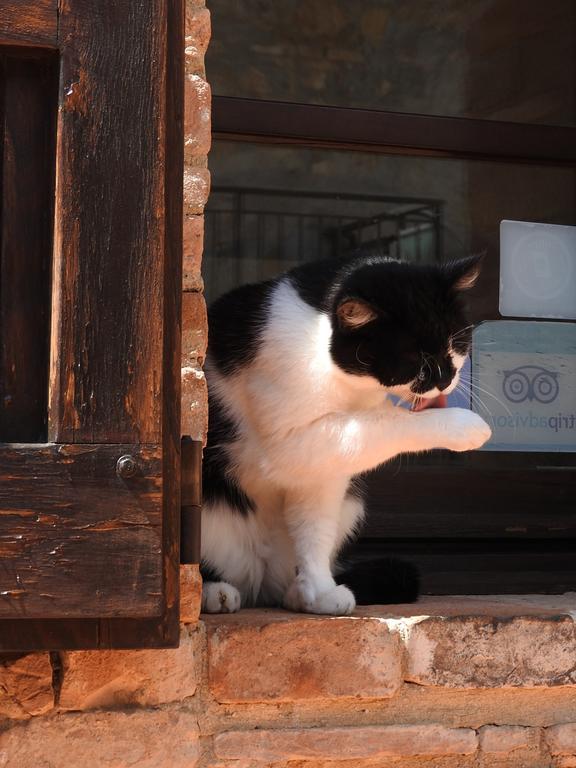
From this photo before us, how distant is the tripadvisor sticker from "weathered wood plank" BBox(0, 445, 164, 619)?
5.68 feet

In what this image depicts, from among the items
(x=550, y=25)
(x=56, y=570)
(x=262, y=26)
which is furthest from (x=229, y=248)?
(x=56, y=570)

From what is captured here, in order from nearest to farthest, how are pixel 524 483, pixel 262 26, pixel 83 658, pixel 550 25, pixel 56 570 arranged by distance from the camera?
pixel 56 570
pixel 83 658
pixel 524 483
pixel 550 25
pixel 262 26

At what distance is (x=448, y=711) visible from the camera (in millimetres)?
2115

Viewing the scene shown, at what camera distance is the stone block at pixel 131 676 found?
191 cm

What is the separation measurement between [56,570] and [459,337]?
1.21 m

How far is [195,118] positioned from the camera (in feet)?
6.54

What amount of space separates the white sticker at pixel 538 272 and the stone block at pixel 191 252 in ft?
4.93

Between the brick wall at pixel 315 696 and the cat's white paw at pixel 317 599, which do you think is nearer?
the brick wall at pixel 315 696

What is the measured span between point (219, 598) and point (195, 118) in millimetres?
971

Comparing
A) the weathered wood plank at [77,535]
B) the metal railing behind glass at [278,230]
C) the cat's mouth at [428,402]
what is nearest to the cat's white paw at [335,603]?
the cat's mouth at [428,402]

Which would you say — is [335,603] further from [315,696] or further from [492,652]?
[492,652]

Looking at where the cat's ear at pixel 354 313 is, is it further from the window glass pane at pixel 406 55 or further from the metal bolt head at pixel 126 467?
the window glass pane at pixel 406 55

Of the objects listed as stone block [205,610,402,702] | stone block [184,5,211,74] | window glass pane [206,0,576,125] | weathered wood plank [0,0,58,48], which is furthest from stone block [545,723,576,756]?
window glass pane [206,0,576,125]

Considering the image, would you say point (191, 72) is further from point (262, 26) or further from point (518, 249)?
point (262, 26)
